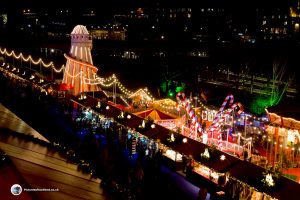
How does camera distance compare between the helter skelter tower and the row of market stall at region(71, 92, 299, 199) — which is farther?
the helter skelter tower

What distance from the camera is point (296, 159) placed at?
42.8ft

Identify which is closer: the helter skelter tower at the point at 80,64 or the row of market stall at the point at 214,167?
the row of market stall at the point at 214,167

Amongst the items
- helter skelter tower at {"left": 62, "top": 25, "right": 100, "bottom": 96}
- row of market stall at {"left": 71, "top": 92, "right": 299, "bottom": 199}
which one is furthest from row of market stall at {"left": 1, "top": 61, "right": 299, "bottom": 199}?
helter skelter tower at {"left": 62, "top": 25, "right": 100, "bottom": 96}

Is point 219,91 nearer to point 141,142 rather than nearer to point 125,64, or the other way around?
point 125,64

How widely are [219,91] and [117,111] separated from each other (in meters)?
17.9

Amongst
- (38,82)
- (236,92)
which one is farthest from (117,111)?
(236,92)

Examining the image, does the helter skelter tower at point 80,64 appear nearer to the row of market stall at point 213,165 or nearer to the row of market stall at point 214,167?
the row of market stall at point 213,165

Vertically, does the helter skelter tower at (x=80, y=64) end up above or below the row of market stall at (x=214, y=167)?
above

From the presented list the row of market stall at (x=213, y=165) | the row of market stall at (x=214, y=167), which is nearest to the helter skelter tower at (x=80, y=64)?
the row of market stall at (x=213, y=165)

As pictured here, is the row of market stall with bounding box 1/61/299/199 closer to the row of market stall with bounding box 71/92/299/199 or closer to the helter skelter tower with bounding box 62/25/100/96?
the row of market stall with bounding box 71/92/299/199

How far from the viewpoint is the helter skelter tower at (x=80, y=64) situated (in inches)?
869

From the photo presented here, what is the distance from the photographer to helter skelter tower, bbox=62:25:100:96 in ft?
72.4

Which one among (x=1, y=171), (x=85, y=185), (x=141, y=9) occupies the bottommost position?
(x=85, y=185)

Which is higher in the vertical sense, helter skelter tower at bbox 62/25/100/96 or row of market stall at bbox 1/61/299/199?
helter skelter tower at bbox 62/25/100/96
